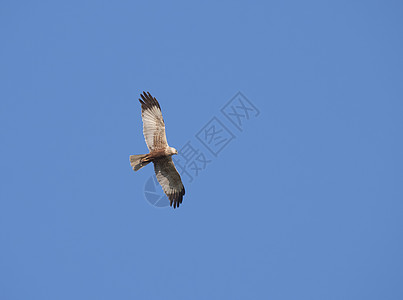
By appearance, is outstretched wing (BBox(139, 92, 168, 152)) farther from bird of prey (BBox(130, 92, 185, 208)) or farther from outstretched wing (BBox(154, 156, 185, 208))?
outstretched wing (BBox(154, 156, 185, 208))

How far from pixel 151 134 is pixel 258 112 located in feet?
24.2

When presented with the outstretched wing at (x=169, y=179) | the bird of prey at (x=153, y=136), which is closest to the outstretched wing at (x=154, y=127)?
the bird of prey at (x=153, y=136)

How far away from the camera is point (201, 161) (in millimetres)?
19125

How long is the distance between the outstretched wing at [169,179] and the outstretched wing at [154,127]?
0.59 m

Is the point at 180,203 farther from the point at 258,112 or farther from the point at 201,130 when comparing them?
the point at 258,112

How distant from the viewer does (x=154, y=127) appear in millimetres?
16250

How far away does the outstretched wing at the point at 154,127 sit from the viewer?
53.3ft

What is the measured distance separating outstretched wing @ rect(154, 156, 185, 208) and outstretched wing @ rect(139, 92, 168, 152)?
0.59 metres

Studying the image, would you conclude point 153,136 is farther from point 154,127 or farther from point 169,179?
point 169,179

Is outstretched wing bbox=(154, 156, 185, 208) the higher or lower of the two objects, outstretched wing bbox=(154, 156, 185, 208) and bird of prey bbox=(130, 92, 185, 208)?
the lower

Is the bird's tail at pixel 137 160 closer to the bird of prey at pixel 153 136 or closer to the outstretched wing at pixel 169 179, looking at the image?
the bird of prey at pixel 153 136

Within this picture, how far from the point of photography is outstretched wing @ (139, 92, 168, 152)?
16.2 metres

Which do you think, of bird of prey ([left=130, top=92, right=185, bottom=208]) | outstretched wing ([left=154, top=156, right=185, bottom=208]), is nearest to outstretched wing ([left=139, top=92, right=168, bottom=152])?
bird of prey ([left=130, top=92, right=185, bottom=208])

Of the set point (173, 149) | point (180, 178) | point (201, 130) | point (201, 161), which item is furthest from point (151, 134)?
point (201, 130)
